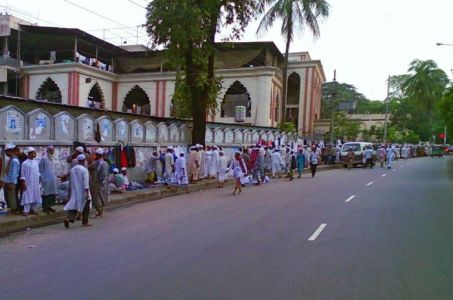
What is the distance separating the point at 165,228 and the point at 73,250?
243 centimetres

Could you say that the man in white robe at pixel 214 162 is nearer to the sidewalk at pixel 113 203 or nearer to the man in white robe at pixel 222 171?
the sidewalk at pixel 113 203

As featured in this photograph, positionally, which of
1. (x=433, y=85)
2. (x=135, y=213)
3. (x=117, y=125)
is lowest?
(x=135, y=213)

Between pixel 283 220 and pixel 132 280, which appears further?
pixel 283 220

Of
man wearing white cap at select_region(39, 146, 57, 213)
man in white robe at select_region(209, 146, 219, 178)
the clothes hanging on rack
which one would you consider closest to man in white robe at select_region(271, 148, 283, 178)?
man in white robe at select_region(209, 146, 219, 178)

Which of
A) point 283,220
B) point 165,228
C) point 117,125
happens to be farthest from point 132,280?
point 117,125

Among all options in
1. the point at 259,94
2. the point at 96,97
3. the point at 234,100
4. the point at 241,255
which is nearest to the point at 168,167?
the point at 241,255

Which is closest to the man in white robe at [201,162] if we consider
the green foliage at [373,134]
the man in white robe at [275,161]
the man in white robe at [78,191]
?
the man in white robe at [275,161]

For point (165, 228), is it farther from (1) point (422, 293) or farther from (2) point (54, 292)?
(1) point (422, 293)

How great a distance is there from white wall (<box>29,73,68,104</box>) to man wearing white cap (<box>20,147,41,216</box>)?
27.1 metres

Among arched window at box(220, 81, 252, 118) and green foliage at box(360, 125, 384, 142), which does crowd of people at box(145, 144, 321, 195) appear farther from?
green foliage at box(360, 125, 384, 142)

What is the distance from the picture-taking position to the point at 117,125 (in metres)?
17.4

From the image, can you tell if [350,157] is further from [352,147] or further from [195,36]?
[195,36]

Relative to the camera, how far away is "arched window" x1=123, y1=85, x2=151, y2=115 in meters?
43.3

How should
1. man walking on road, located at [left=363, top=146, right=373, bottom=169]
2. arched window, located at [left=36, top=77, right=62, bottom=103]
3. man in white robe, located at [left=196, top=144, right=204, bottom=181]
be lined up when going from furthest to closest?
arched window, located at [left=36, top=77, right=62, bottom=103]
man walking on road, located at [left=363, top=146, right=373, bottom=169]
man in white robe, located at [left=196, top=144, right=204, bottom=181]
